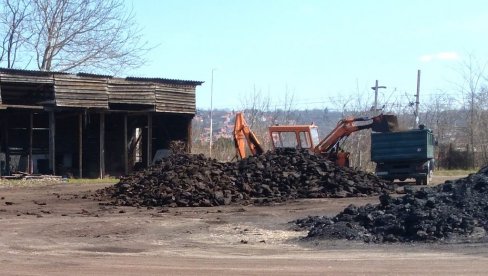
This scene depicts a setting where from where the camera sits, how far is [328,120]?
122750 mm

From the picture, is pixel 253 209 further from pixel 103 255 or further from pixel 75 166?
pixel 75 166

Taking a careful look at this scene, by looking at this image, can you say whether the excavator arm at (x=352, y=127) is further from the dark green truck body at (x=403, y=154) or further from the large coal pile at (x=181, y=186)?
the large coal pile at (x=181, y=186)

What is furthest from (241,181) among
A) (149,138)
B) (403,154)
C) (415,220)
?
(149,138)

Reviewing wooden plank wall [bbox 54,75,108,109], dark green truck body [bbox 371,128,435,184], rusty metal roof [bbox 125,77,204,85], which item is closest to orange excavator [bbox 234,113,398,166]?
dark green truck body [bbox 371,128,435,184]

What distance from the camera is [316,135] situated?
38.3m

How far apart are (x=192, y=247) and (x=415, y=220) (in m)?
4.61

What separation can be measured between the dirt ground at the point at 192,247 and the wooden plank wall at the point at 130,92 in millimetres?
15843

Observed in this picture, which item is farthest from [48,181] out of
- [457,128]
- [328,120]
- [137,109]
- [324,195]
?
[328,120]

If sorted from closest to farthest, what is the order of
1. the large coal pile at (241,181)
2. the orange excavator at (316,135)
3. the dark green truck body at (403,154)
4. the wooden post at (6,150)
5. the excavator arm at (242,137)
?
the large coal pile at (241,181)
the dark green truck body at (403,154)
the orange excavator at (316,135)
the excavator arm at (242,137)
the wooden post at (6,150)

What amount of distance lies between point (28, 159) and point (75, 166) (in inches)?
124

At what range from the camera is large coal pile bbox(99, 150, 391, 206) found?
86.6ft

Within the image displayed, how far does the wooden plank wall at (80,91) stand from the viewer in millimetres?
38406

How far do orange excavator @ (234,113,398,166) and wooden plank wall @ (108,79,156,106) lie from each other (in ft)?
18.1

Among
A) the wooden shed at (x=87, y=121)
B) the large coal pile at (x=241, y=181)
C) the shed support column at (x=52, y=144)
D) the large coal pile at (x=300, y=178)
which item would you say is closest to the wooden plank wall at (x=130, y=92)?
the wooden shed at (x=87, y=121)
